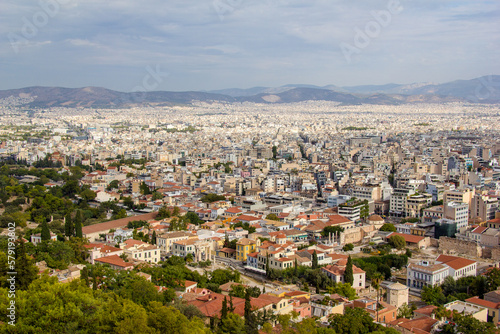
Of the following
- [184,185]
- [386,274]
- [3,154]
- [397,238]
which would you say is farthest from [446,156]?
[3,154]

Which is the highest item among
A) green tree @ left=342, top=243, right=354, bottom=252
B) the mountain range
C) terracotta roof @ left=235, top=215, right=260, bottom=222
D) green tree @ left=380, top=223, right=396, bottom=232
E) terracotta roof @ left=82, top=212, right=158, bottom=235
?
the mountain range

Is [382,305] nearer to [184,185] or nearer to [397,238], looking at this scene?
[397,238]

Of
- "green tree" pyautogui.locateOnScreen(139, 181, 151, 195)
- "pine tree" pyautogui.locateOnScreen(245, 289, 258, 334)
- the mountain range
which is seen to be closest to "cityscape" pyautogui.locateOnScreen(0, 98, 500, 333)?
"pine tree" pyautogui.locateOnScreen(245, 289, 258, 334)

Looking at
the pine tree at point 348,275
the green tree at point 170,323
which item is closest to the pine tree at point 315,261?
the pine tree at point 348,275

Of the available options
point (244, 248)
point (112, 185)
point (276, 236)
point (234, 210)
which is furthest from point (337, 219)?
point (112, 185)

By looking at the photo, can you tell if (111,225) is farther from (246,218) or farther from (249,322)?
(249,322)

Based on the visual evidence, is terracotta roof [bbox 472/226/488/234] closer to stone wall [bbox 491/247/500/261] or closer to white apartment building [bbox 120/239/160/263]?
stone wall [bbox 491/247/500/261]

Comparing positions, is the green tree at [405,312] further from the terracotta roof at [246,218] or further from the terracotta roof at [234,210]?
the terracotta roof at [234,210]
